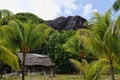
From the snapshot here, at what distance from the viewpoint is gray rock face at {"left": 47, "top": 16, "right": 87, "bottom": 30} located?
197 ft

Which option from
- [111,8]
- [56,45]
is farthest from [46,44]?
[111,8]

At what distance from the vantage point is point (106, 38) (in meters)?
19.1

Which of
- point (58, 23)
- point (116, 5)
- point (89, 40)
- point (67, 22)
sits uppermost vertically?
point (67, 22)

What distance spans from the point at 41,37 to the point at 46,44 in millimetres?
27858

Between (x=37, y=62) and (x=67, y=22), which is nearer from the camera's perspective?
(x=37, y=62)

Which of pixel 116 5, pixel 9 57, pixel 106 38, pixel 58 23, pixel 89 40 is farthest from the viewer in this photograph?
pixel 58 23

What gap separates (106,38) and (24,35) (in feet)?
21.7

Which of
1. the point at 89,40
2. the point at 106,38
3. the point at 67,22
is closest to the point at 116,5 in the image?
the point at 106,38

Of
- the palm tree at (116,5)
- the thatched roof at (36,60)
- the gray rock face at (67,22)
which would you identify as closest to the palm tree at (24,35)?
the palm tree at (116,5)

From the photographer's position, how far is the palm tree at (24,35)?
2173 centimetres

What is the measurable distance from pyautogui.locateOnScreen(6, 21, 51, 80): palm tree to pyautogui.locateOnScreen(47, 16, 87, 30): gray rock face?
120 feet

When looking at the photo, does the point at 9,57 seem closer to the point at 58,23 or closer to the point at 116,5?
the point at 116,5

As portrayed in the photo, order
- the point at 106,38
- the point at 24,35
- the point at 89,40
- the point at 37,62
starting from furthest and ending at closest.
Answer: the point at 37,62
the point at 24,35
the point at 89,40
the point at 106,38

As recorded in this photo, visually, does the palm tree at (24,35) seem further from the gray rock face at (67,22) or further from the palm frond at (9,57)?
the gray rock face at (67,22)
